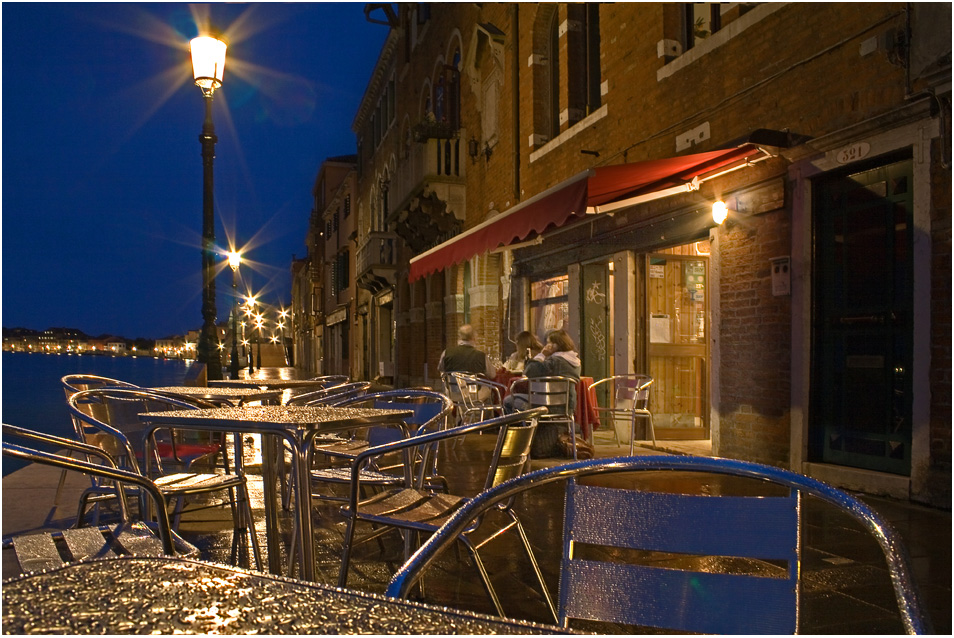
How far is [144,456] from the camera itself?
13.4 ft

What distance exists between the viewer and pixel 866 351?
5.71m

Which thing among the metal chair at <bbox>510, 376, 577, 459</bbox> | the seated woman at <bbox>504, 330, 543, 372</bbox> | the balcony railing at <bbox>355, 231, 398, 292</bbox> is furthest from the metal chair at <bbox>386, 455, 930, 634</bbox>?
the balcony railing at <bbox>355, 231, 398, 292</bbox>

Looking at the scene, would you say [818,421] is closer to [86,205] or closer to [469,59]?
[469,59]

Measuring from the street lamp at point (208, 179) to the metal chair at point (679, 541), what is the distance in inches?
330

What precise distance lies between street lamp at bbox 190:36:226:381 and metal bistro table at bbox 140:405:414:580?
6509 mm

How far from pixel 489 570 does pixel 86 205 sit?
147m

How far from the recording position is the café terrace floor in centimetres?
299

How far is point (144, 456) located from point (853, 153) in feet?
17.5

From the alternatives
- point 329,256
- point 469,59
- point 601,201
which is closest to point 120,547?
point 601,201

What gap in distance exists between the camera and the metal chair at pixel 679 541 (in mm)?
1287

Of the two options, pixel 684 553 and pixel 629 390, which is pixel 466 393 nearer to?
pixel 629 390

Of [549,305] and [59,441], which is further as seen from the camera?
[549,305]

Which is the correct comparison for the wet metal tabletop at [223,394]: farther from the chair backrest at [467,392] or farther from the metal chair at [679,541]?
the metal chair at [679,541]

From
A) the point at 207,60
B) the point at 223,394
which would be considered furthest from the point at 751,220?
the point at 207,60
